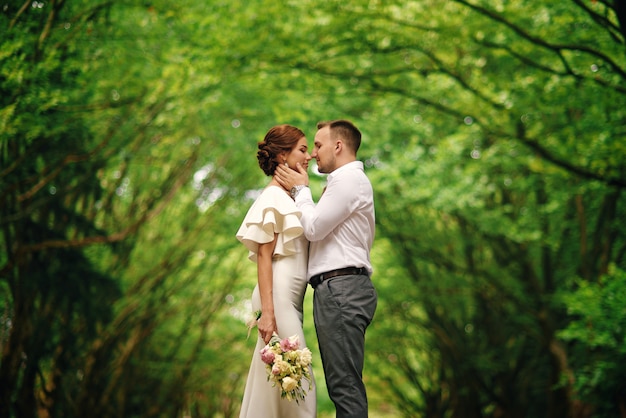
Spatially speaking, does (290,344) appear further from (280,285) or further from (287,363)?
(280,285)

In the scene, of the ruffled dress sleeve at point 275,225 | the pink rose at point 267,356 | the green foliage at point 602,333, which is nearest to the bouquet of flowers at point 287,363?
the pink rose at point 267,356

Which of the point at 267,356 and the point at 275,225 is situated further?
the point at 275,225

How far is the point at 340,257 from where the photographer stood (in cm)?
480

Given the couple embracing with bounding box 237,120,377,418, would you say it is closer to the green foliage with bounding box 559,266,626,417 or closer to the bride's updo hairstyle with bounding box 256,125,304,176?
the bride's updo hairstyle with bounding box 256,125,304,176

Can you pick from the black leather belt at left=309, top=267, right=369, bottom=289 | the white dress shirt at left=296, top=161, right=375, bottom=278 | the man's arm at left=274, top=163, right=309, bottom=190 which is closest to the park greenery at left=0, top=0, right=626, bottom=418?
the man's arm at left=274, top=163, right=309, bottom=190

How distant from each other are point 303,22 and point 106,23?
9.30ft

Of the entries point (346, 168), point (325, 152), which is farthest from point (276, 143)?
point (346, 168)

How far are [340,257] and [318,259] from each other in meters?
0.17

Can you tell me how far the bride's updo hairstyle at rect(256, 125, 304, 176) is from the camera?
203 inches

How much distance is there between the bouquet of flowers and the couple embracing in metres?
0.14

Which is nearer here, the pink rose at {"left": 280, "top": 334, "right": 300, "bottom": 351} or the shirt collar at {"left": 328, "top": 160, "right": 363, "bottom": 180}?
the pink rose at {"left": 280, "top": 334, "right": 300, "bottom": 351}

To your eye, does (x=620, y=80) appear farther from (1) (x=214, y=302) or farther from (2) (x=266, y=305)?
(1) (x=214, y=302)

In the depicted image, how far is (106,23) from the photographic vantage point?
376 inches

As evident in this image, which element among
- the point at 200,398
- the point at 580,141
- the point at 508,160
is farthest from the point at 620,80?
the point at 200,398
